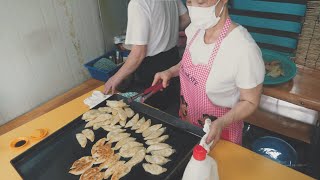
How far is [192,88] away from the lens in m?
1.80

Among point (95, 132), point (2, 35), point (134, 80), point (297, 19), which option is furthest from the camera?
point (134, 80)

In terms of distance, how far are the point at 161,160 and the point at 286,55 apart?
2240 millimetres

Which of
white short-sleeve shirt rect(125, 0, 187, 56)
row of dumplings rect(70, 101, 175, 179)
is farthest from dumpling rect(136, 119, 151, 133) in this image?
white short-sleeve shirt rect(125, 0, 187, 56)

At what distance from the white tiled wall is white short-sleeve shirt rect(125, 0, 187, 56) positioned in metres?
0.76

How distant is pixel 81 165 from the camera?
1437mm

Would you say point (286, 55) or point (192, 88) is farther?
point (286, 55)

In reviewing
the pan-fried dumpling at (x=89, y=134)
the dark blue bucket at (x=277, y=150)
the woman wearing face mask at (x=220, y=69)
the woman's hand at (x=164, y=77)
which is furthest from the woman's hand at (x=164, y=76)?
the dark blue bucket at (x=277, y=150)

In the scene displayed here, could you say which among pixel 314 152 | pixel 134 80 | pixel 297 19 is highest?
pixel 297 19

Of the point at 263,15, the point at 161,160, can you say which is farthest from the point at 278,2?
the point at 161,160

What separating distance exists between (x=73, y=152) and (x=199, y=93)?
33.6 inches

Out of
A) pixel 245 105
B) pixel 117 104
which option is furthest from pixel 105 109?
pixel 245 105

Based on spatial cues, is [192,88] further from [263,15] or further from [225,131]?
[263,15]

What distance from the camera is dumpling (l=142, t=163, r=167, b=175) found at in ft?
4.56

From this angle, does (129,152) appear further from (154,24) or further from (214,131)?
(154,24)
